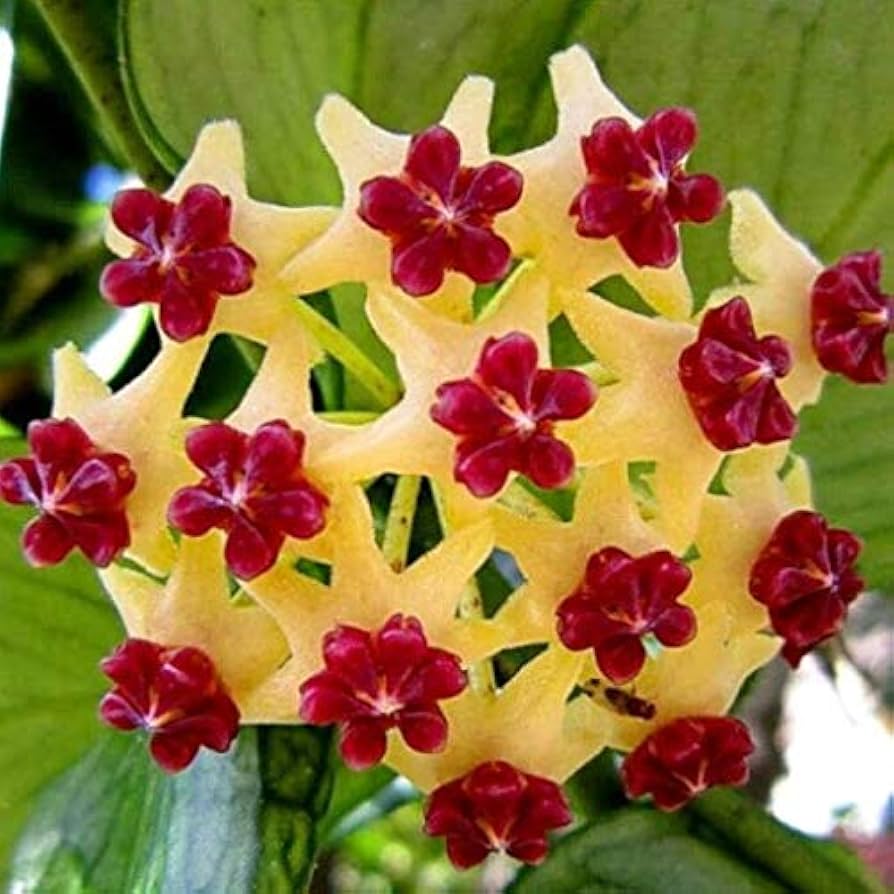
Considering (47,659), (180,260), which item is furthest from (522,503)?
(47,659)

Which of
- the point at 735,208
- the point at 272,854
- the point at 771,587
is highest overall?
the point at 735,208

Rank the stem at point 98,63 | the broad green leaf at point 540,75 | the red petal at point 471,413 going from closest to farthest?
the red petal at point 471,413 < the broad green leaf at point 540,75 < the stem at point 98,63

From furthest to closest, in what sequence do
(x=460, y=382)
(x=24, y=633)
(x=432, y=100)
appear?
(x=24, y=633), (x=432, y=100), (x=460, y=382)

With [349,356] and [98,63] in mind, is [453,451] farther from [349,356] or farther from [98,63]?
[98,63]

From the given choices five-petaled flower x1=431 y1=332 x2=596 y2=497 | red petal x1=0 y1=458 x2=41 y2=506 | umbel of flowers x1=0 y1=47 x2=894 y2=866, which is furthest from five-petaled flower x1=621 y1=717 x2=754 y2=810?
red petal x1=0 y1=458 x2=41 y2=506

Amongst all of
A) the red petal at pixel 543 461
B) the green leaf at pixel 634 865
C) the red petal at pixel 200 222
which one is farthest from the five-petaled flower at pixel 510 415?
the green leaf at pixel 634 865

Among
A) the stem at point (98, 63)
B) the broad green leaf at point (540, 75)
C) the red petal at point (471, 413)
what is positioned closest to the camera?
the red petal at point (471, 413)

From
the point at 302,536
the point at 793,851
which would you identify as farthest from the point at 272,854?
the point at 793,851

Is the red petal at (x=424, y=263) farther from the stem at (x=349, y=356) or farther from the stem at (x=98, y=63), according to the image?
the stem at (x=98, y=63)

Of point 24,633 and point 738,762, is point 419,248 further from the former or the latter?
point 24,633
